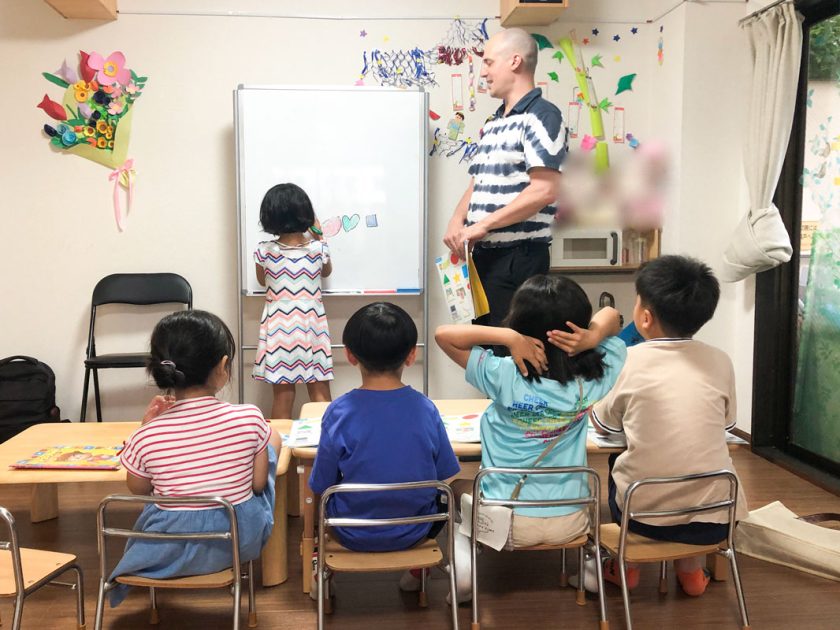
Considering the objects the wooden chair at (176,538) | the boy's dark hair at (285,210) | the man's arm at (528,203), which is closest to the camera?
the wooden chair at (176,538)

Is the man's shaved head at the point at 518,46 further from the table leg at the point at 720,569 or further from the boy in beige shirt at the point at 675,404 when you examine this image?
the table leg at the point at 720,569

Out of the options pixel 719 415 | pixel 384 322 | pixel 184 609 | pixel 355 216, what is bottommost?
pixel 184 609

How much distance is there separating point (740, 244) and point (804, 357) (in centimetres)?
58

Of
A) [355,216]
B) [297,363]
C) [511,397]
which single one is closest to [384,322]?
[511,397]

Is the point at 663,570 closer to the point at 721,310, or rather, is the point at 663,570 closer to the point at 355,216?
the point at 721,310

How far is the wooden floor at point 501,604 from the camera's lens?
212cm

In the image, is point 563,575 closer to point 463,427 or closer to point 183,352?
point 463,427

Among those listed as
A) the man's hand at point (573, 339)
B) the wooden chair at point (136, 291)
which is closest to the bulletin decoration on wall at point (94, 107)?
the wooden chair at point (136, 291)

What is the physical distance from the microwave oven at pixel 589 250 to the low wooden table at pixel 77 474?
6.65 feet

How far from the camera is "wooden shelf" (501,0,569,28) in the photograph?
3.82 m

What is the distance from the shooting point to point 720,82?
3900 millimetres

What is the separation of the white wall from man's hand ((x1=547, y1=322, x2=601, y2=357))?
2.12m

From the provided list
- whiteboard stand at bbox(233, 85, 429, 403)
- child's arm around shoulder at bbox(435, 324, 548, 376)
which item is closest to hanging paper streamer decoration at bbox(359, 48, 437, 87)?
whiteboard stand at bbox(233, 85, 429, 403)

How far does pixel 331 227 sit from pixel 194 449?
7.63 feet
